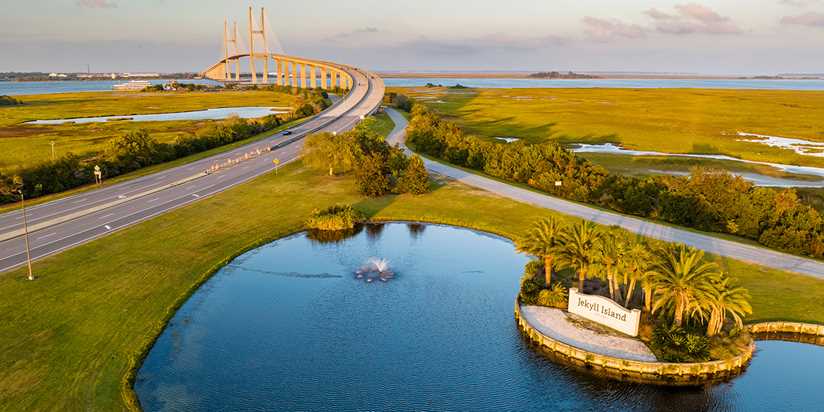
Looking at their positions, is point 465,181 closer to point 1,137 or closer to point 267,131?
point 267,131

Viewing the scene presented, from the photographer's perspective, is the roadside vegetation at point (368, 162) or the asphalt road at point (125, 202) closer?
the asphalt road at point (125, 202)

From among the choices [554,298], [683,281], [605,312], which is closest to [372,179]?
[554,298]

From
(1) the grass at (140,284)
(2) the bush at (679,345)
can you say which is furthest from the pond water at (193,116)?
(2) the bush at (679,345)

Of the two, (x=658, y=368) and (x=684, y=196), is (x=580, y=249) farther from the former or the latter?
(x=684, y=196)

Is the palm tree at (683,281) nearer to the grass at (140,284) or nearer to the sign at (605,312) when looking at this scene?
the sign at (605,312)

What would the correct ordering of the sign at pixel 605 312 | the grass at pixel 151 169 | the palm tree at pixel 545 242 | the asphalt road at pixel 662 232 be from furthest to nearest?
the grass at pixel 151 169
the asphalt road at pixel 662 232
the palm tree at pixel 545 242
the sign at pixel 605 312

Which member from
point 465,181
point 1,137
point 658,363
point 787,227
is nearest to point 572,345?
point 658,363

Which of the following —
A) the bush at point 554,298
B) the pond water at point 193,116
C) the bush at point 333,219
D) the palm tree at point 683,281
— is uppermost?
the pond water at point 193,116

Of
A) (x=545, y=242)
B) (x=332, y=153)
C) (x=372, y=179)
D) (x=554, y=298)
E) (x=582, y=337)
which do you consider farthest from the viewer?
(x=332, y=153)

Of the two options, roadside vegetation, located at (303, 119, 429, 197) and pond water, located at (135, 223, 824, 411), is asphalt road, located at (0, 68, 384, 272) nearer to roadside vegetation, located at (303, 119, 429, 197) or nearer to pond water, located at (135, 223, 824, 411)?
roadside vegetation, located at (303, 119, 429, 197)
